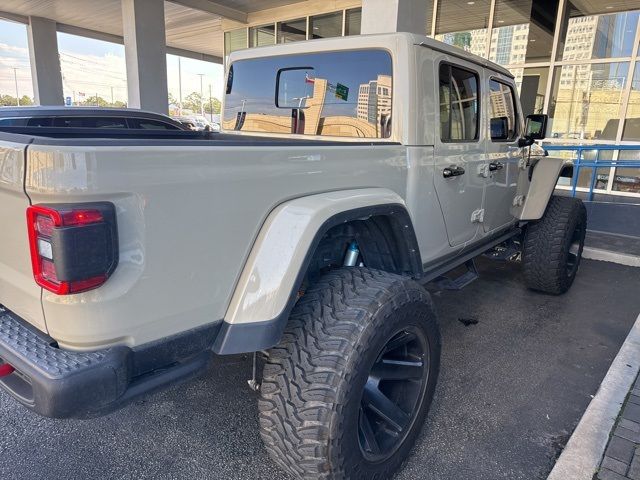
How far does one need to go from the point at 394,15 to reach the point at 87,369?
752 centimetres

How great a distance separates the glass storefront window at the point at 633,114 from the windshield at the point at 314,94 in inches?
362

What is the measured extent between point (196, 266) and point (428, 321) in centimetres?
120

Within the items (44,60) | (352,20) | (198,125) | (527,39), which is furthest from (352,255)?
(44,60)

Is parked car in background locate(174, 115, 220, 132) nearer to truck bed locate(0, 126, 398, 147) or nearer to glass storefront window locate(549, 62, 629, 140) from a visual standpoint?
truck bed locate(0, 126, 398, 147)

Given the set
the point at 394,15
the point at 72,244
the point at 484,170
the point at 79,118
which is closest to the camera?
the point at 72,244

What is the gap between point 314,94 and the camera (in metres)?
2.99

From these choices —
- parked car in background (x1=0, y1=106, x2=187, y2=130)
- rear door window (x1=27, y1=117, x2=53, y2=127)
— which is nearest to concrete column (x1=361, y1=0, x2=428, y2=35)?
parked car in background (x1=0, y1=106, x2=187, y2=130)

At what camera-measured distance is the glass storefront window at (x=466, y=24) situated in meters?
10.9

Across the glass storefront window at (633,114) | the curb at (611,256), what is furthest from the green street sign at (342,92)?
the glass storefront window at (633,114)

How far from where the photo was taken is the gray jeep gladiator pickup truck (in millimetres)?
1370

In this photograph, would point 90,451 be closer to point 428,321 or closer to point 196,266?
point 196,266

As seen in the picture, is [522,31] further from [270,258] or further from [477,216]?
[270,258]

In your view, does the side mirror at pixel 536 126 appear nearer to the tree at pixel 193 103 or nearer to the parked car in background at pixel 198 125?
the parked car in background at pixel 198 125

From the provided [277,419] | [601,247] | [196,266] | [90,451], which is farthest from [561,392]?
[601,247]
